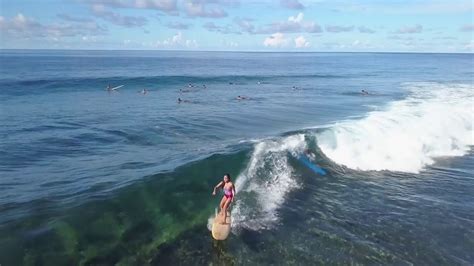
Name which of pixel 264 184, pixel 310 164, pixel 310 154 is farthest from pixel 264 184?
pixel 310 154

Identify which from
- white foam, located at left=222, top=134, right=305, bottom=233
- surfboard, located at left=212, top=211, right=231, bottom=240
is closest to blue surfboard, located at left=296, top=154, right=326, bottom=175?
white foam, located at left=222, top=134, right=305, bottom=233

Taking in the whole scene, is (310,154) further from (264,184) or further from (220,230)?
(220,230)

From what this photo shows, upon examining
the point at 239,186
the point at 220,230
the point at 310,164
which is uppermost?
the point at 220,230

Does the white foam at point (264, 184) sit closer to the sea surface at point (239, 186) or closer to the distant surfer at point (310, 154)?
the sea surface at point (239, 186)

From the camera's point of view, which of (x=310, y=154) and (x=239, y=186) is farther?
(x=310, y=154)

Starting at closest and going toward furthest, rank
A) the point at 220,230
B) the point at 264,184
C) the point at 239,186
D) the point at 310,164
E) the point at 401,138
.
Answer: the point at 220,230 < the point at 239,186 < the point at 264,184 < the point at 310,164 < the point at 401,138

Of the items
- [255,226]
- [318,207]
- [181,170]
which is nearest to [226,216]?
[255,226]
